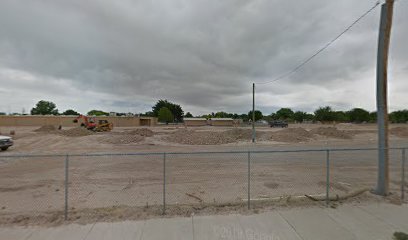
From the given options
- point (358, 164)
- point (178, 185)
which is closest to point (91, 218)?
point (178, 185)

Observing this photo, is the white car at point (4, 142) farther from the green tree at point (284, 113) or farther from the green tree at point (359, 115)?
the green tree at point (284, 113)

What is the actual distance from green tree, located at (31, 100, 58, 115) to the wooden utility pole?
484 ft

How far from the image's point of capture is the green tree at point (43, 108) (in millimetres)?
117463

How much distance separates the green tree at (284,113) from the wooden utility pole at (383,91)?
147 metres

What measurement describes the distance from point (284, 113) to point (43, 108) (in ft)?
519

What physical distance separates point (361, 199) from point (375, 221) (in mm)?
1460

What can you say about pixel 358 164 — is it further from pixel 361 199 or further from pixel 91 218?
pixel 91 218

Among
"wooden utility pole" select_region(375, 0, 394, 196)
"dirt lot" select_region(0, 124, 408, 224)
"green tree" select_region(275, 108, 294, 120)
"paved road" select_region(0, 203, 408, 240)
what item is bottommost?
"dirt lot" select_region(0, 124, 408, 224)

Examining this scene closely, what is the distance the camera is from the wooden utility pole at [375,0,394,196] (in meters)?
6.19

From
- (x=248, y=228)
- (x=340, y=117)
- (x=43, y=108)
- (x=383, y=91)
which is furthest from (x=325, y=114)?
(x=43, y=108)

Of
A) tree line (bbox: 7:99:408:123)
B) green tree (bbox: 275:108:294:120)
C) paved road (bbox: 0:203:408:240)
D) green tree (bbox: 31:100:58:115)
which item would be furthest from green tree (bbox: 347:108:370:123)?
green tree (bbox: 31:100:58:115)

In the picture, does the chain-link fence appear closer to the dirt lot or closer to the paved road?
the dirt lot

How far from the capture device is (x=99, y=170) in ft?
35.2

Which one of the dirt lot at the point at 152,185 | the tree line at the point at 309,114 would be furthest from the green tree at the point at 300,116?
the dirt lot at the point at 152,185
